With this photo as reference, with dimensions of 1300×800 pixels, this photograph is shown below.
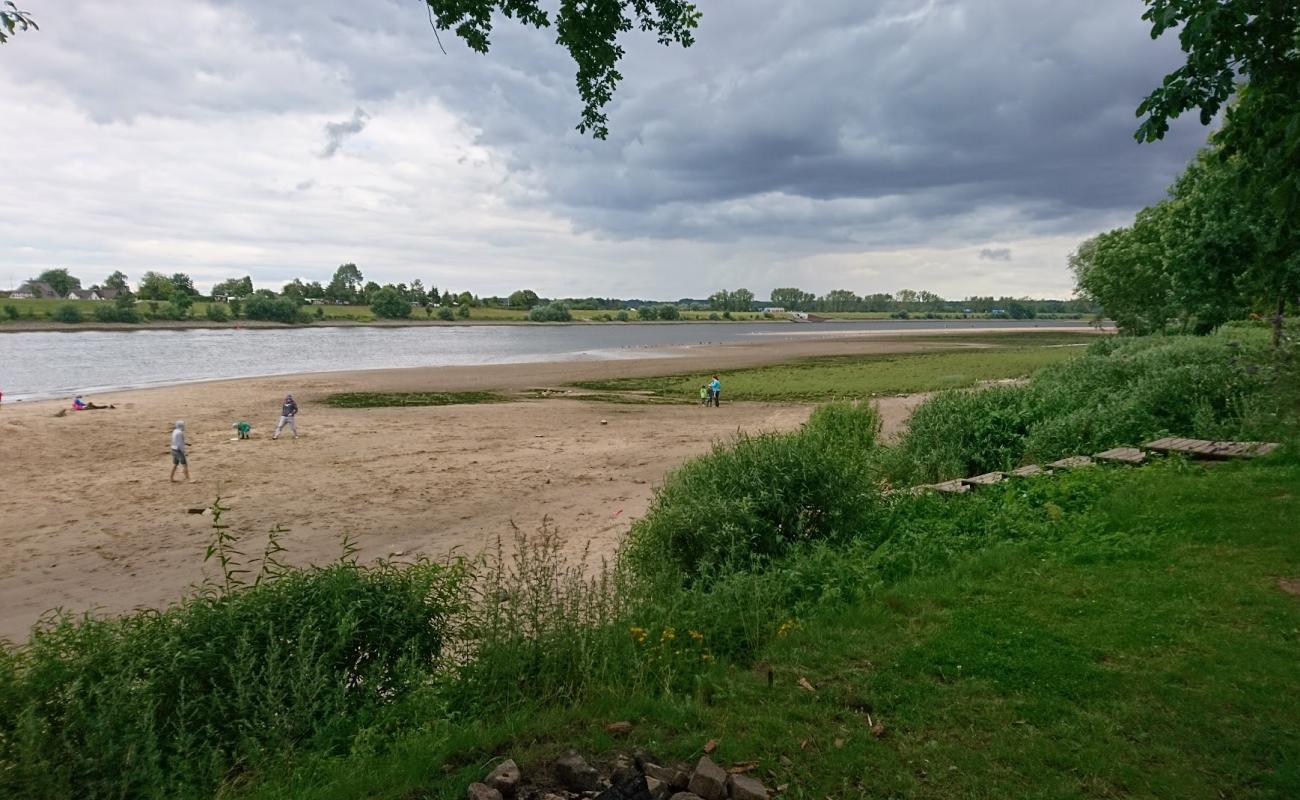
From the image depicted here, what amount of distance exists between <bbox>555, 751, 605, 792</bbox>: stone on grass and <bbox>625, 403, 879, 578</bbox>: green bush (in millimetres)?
3512

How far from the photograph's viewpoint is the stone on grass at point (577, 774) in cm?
375

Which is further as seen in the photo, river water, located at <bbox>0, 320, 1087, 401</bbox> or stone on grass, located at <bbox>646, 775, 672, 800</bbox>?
river water, located at <bbox>0, 320, 1087, 401</bbox>

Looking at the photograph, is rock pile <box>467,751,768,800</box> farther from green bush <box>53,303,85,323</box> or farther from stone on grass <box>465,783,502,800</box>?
green bush <box>53,303,85,323</box>

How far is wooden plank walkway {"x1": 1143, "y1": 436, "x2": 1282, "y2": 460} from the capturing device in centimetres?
941

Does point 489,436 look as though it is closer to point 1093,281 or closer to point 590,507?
point 590,507

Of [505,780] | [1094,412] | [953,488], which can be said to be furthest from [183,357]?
[505,780]

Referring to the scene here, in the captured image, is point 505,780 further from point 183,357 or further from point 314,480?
point 183,357

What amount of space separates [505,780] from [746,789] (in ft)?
4.33

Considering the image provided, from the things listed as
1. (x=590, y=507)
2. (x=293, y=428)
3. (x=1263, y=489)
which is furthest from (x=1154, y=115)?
(x=293, y=428)

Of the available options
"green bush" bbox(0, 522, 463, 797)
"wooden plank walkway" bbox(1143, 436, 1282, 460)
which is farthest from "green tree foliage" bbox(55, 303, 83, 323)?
"wooden plank walkway" bbox(1143, 436, 1282, 460)

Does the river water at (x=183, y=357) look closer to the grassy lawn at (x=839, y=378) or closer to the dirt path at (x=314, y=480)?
the dirt path at (x=314, y=480)

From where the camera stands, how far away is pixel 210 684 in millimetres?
5367

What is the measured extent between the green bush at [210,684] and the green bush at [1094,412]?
1051cm

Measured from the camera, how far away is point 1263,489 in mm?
8000
